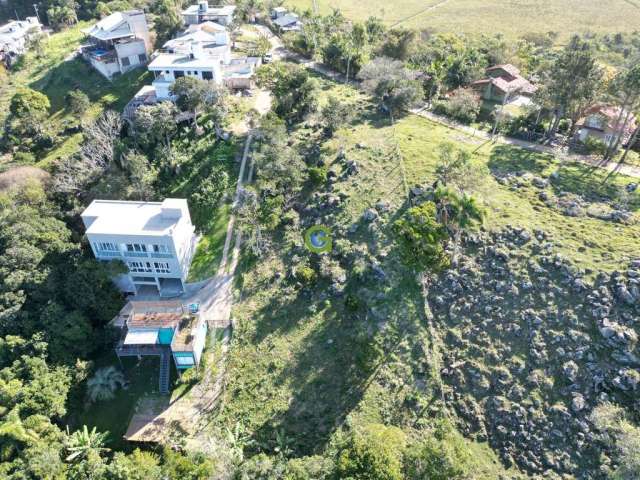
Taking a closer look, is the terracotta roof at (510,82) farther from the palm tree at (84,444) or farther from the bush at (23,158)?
the palm tree at (84,444)

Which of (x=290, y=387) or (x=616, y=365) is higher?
(x=616, y=365)

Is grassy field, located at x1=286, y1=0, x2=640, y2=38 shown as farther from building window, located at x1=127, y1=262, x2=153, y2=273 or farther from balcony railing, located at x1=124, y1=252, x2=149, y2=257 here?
building window, located at x1=127, y1=262, x2=153, y2=273

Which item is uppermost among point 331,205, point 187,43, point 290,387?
point 187,43

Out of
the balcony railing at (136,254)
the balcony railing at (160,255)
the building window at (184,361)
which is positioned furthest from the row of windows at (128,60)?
the building window at (184,361)

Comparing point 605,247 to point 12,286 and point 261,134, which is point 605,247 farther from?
point 12,286

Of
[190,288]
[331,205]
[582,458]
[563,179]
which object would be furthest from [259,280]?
[563,179]

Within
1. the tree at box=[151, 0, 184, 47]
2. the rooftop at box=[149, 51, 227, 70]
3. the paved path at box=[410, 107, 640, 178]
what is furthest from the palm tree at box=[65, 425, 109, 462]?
the tree at box=[151, 0, 184, 47]
